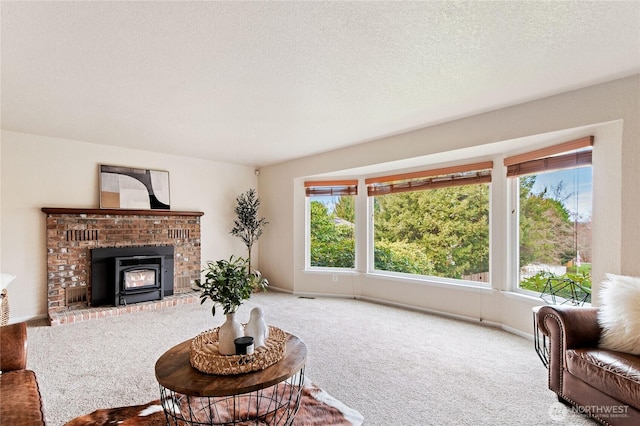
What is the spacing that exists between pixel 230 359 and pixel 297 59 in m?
1.93

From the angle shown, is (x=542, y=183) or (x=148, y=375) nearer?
(x=148, y=375)

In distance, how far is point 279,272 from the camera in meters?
5.91

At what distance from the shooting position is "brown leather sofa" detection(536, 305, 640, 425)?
70.0 inches

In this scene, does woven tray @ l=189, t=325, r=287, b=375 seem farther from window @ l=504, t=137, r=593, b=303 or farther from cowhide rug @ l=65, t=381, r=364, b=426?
window @ l=504, t=137, r=593, b=303

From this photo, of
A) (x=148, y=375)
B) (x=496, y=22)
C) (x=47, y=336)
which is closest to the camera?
(x=496, y=22)

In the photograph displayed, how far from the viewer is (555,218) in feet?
11.0

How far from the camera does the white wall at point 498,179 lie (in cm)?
255

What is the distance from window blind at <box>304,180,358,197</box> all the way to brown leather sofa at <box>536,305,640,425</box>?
337 cm

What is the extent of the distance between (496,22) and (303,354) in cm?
223

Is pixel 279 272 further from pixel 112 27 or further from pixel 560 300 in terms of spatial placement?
pixel 112 27

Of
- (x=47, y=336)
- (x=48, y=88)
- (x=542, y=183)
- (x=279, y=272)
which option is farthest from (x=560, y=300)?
(x=47, y=336)

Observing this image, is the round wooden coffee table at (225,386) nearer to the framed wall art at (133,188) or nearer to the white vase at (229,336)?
the white vase at (229,336)

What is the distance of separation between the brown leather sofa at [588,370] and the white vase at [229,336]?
2.14m

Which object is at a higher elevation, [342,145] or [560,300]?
[342,145]
